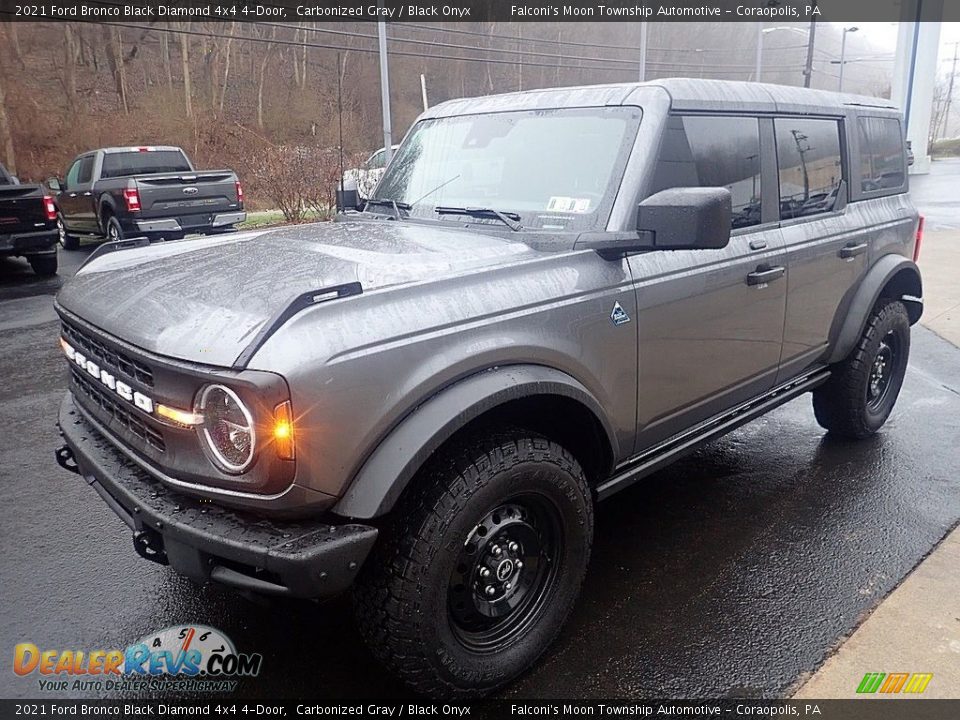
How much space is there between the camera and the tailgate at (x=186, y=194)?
12.6 meters

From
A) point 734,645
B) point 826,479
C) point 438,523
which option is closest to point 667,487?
point 826,479

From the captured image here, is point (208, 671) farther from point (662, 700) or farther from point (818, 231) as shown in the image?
point (818, 231)

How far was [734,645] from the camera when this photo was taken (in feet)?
9.10

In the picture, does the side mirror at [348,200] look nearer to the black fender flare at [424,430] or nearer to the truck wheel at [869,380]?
the black fender flare at [424,430]

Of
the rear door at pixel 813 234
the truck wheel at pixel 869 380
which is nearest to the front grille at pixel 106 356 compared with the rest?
the rear door at pixel 813 234

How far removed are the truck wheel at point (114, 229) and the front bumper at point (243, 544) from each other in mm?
12461

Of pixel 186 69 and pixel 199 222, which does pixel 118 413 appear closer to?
pixel 199 222

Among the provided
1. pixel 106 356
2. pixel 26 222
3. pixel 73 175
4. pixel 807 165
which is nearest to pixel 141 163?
pixel 73 175

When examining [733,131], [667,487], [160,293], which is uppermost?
[733,131]

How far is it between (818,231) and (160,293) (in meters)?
3.19

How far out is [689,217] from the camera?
250 cm

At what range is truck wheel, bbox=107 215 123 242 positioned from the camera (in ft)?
43.7

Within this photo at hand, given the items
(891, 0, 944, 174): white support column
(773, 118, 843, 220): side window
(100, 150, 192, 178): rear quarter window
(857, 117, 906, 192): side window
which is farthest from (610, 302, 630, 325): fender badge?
(891, 0, 944, 174): white support column

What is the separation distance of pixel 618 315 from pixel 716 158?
1.05m
